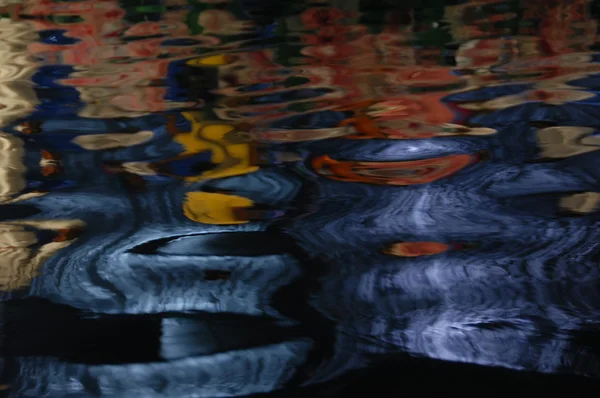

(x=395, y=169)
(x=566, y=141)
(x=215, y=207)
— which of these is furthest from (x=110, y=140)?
(x=566, y=141)

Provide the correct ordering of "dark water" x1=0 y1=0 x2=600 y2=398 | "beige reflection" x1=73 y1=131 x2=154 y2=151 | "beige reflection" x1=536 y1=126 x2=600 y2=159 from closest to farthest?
"dark water" x1=0 y1=0 x2=600 y2=398 < "beige reflection" x1=536 y1=126 x2=600 y2=159 < "beige reflection" x1=73 y1=131 x2=154 y2=151

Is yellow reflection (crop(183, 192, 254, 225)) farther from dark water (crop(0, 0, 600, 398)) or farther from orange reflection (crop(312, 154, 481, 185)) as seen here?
orange reflection (crop(312, 154, 481, 185))

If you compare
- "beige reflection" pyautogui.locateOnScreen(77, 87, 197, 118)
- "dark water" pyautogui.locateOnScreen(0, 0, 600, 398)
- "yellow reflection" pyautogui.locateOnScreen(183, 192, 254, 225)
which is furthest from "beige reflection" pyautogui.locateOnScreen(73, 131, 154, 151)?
"yellow reflection" pyautogui.locateOnScreen(183, 192, 254, 225)

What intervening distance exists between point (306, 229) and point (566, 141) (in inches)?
18.4

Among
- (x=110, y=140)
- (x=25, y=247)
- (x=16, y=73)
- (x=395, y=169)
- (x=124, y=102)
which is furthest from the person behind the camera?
(x=16, y=73)

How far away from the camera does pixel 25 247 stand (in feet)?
2.24

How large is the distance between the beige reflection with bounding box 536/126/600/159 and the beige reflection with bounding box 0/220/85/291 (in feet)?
2.08

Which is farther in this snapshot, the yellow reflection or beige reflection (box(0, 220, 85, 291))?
the yellow reflection

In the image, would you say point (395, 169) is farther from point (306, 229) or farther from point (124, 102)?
point (124, 102)

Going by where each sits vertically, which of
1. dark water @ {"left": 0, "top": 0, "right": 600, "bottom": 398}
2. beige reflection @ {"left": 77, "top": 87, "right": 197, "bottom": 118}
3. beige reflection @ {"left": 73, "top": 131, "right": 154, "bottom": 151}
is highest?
beige reflection @ {"left": 77, "top": 87, "right": 197, "bottom": 118}

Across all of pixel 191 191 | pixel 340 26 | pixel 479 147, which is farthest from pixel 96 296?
pixel 340 26

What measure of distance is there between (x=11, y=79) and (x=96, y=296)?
1216 millimetres

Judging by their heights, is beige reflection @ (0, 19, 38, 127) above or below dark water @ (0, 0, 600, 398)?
above

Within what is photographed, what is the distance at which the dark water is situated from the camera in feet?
1.55
